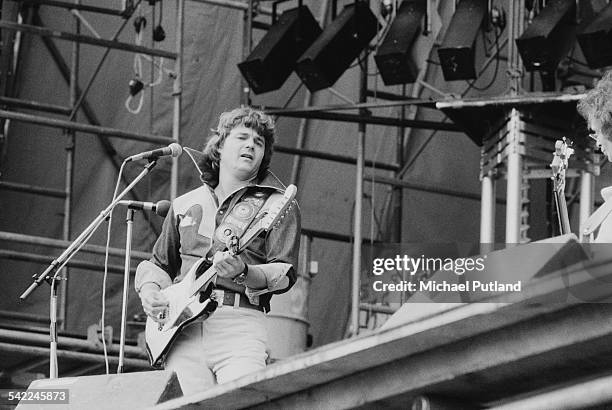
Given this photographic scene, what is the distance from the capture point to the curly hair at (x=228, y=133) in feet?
13.9

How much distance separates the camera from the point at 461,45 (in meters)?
6.75

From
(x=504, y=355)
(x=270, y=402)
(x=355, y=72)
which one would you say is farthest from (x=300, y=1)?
(x=504, y=355)

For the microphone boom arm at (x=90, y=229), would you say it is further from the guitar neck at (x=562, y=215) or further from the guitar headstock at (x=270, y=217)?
the guitar neck at (x=562, y=215)

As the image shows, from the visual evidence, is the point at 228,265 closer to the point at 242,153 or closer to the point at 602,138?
the point at 242,153

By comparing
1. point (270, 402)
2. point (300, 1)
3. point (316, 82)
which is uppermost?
point (300, 1)

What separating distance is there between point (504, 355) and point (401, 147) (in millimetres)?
6434

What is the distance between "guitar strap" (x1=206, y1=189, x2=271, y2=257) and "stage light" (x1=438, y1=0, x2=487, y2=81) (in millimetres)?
2858

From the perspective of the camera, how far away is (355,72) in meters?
8.73

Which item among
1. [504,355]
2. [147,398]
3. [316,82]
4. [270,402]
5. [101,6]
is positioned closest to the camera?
[504,355]

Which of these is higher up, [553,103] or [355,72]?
[355,72]

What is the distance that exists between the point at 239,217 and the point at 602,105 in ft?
4.26

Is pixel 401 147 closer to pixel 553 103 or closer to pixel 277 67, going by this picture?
pixel 277 67

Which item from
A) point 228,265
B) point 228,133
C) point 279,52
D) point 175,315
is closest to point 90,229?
point 228,133

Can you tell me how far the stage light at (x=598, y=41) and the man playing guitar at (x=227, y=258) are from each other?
8.81ft
